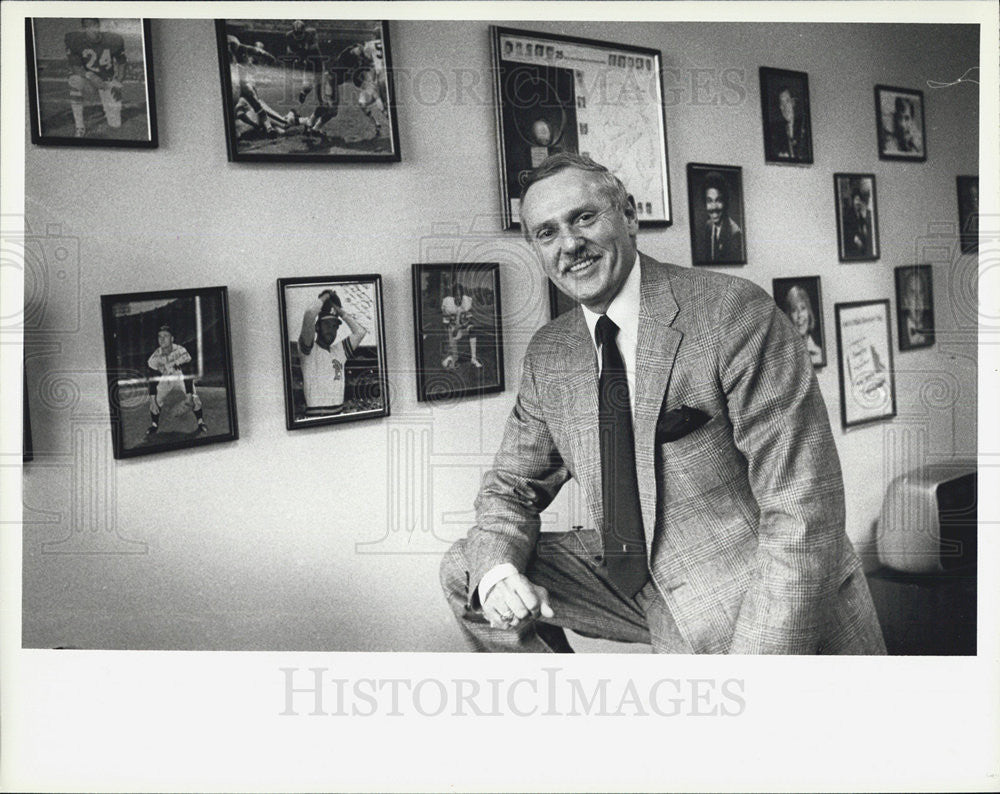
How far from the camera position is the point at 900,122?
2.20m

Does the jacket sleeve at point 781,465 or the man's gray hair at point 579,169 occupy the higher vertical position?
the man's gray hair at point 579,169

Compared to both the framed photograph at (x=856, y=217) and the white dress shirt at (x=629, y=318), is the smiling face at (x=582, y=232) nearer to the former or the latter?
the white dress shirt at (x=629, y=318)

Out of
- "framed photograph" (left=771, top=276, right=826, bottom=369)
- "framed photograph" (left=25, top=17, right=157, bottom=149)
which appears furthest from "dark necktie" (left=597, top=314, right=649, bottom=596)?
"framed photograph" (left=25, top=17, right=157, bottom=149)

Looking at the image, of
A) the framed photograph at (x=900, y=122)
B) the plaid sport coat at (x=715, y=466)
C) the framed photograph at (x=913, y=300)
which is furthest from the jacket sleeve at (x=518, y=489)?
the framed photograph at (x=900, y=122)

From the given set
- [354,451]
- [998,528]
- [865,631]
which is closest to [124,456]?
[354,451]

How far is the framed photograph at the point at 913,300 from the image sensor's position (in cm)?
219

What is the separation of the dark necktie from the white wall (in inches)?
3.9

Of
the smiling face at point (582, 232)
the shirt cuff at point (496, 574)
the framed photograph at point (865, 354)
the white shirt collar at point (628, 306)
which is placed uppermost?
the smiling face at point (582, 232)

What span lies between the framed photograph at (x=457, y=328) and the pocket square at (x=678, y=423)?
0.35m

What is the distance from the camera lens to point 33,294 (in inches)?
85.1

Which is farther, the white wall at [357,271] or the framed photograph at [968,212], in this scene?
the framed photograph at [968,212]

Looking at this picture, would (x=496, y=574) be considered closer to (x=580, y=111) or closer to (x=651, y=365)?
(x=651, y=365)

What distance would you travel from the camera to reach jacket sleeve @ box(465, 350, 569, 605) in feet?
7.04

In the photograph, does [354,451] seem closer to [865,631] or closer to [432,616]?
[432,616]
